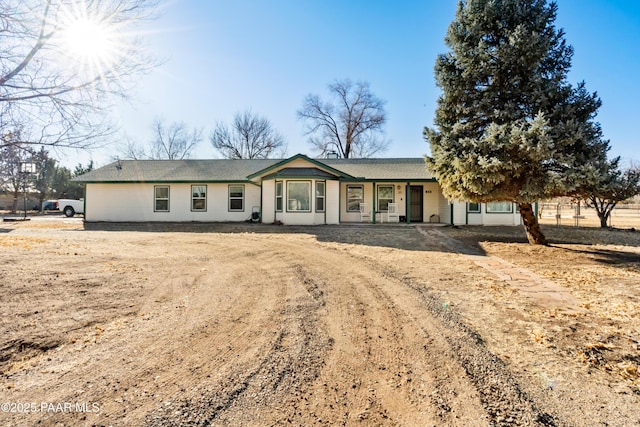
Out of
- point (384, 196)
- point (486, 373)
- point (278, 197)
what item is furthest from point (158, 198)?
point (486, 373)

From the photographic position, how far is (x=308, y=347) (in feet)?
10.3

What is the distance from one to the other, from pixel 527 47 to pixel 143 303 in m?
10.5

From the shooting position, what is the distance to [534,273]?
21.6 ft

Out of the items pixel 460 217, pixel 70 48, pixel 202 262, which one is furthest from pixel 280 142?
pixel 202 262

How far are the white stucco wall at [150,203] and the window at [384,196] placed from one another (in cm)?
660

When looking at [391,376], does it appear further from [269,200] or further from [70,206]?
[70,206]

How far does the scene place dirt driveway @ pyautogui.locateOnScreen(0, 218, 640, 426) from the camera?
2.21 meters

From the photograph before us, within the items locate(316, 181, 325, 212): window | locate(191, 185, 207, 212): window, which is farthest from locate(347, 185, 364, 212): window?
locate(191, 185, 207, 212): window

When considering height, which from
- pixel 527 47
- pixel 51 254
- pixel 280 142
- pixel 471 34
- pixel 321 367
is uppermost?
pixel 280 142

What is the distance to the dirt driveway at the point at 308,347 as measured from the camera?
2205 mm

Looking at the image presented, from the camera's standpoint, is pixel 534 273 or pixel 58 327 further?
pixel 534 273

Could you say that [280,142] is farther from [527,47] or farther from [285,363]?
[285,363]

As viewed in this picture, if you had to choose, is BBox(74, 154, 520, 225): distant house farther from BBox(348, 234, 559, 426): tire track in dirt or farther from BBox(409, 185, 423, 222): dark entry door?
BBox(348, 234, 559, 426): tire track in dirt

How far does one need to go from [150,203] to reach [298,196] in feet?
29.0
